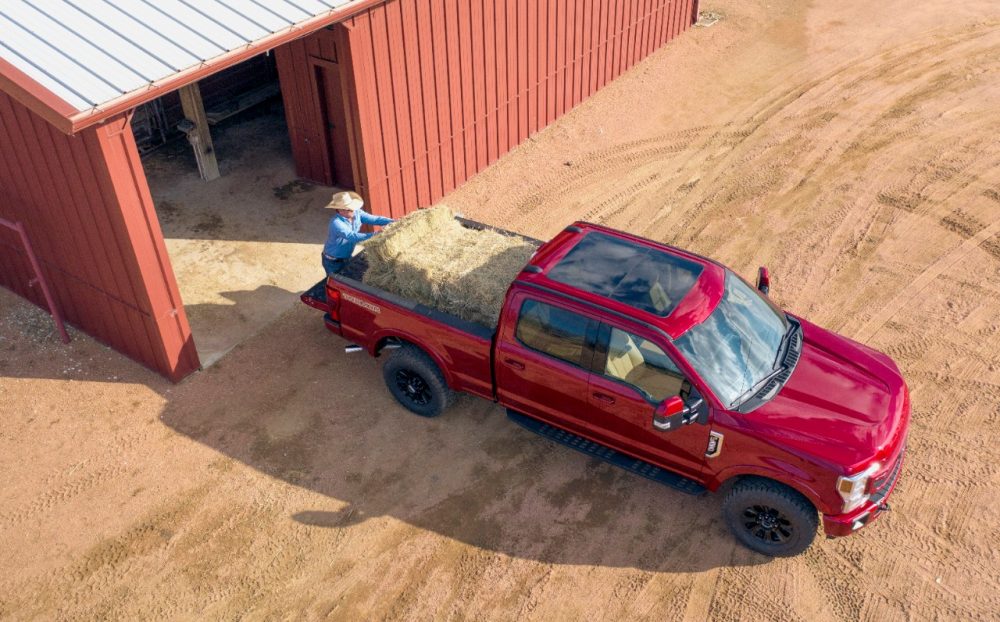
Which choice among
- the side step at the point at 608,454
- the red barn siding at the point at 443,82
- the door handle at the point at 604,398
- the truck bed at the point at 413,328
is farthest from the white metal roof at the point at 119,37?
the door handle at the point at 604,398

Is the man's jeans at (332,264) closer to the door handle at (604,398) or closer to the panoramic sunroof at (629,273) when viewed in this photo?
the panoramic sunroof at (629,273)

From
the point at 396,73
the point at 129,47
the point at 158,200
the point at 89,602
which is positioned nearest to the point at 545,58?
the point at 396,73

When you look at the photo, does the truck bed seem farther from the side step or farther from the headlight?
the headlight

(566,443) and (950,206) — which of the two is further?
(950,206)

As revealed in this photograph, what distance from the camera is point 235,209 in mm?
12672

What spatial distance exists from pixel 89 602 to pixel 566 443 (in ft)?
14.8

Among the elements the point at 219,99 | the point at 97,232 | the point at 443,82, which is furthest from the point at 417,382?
the point at 219,99

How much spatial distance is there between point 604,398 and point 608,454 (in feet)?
2.26

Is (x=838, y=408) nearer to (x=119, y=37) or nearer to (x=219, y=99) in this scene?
(x=119, y=37)

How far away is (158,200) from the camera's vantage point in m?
12.9

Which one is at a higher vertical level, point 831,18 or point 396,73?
point 396,73

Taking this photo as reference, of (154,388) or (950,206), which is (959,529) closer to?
(950,206)

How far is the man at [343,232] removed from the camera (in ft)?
30.9

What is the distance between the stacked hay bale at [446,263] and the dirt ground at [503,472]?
4.76ft
